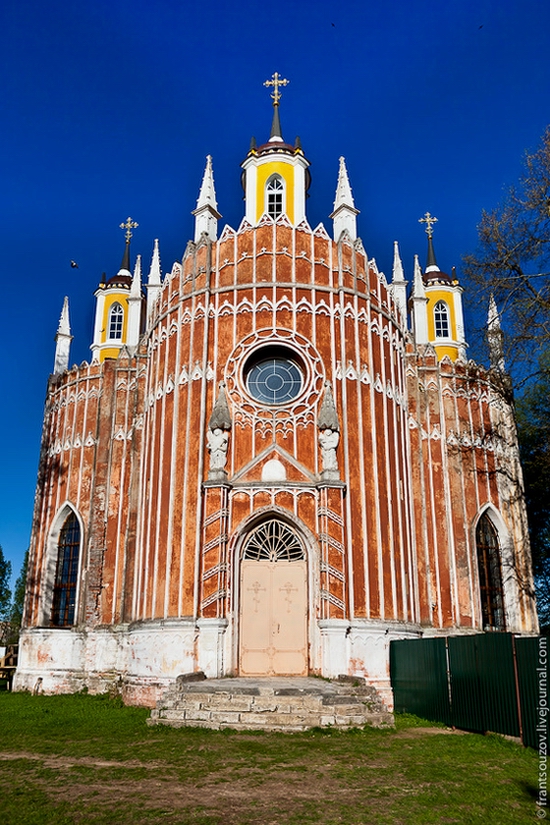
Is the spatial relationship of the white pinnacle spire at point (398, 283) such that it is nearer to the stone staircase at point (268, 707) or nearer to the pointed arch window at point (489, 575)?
the pointed arch window at point (489, 575)

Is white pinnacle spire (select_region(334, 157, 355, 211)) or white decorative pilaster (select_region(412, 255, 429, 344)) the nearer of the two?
white pinnacle spire (select_region(334, 157, 355, 211))

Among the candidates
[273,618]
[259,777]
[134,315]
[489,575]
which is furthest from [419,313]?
[259,777]

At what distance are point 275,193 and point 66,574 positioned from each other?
54.4ft

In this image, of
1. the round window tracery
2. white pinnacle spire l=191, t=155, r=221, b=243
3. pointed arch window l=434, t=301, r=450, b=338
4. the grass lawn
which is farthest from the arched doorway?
pointed arch window l=434, t=301, r=450, b=338

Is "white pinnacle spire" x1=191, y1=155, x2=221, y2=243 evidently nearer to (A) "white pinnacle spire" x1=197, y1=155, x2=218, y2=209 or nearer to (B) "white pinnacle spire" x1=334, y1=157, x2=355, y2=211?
(A) "white pinnacle spire" x1=197, y1=155, x2=218, y2=209

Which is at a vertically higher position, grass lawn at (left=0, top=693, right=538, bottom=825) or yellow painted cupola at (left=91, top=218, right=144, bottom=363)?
yellow painted cupola at (left=91, top=218, right=144, bottom=363)

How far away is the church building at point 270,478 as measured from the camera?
1962 centimetres

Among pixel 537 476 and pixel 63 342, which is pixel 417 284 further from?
pixel 63 342

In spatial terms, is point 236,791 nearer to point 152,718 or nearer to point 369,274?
point 152,718

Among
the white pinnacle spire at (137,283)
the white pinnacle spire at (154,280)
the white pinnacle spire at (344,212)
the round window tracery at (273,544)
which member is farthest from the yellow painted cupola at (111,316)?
the round window tracery at (273,544)

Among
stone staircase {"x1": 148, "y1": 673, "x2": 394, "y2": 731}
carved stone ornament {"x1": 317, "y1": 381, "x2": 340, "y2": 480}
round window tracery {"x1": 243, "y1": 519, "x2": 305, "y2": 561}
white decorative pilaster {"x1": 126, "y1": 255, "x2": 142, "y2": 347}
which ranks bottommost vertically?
stone staircase {"x1": 148, "y1": 673, "x2": 394, "y2": 731}

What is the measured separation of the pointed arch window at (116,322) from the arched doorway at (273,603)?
1540 cm

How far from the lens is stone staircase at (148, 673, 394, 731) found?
1443 cm

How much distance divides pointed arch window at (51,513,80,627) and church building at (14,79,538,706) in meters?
0.07
